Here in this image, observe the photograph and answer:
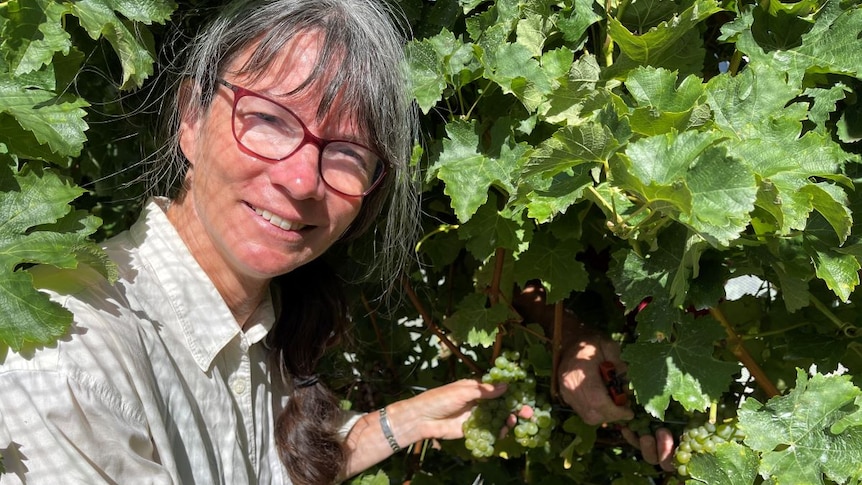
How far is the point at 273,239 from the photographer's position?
159 centimetres

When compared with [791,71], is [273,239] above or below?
→ below

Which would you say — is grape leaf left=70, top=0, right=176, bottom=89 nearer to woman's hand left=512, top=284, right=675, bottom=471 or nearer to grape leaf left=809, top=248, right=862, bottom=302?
woman's hand left=512, top=284, right=675, bottom=471

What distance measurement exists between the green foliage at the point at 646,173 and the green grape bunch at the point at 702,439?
46 millimetres

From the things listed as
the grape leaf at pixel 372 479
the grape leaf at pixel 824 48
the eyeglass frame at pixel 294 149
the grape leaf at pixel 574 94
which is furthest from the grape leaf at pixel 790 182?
the grape leaf at pixel 372 479

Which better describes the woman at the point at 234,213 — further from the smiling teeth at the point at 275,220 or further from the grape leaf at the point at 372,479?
the grape leaf at the point at 372,479

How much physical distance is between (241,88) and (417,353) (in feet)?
3.46

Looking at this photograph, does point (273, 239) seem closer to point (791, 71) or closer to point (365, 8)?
point (365, 8)

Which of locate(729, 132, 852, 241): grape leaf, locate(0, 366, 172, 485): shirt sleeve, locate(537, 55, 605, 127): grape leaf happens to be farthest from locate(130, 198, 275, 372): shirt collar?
locate(729, 132, 852, 241): grape leaf

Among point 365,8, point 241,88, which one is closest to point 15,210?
point 241,88

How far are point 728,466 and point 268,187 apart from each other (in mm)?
872

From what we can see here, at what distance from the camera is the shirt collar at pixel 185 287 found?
1.64 m

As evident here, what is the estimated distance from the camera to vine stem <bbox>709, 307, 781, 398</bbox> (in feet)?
5.17

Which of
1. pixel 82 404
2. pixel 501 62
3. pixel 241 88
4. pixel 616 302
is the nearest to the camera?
pixel 82 404

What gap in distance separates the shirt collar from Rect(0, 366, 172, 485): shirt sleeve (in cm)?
37
